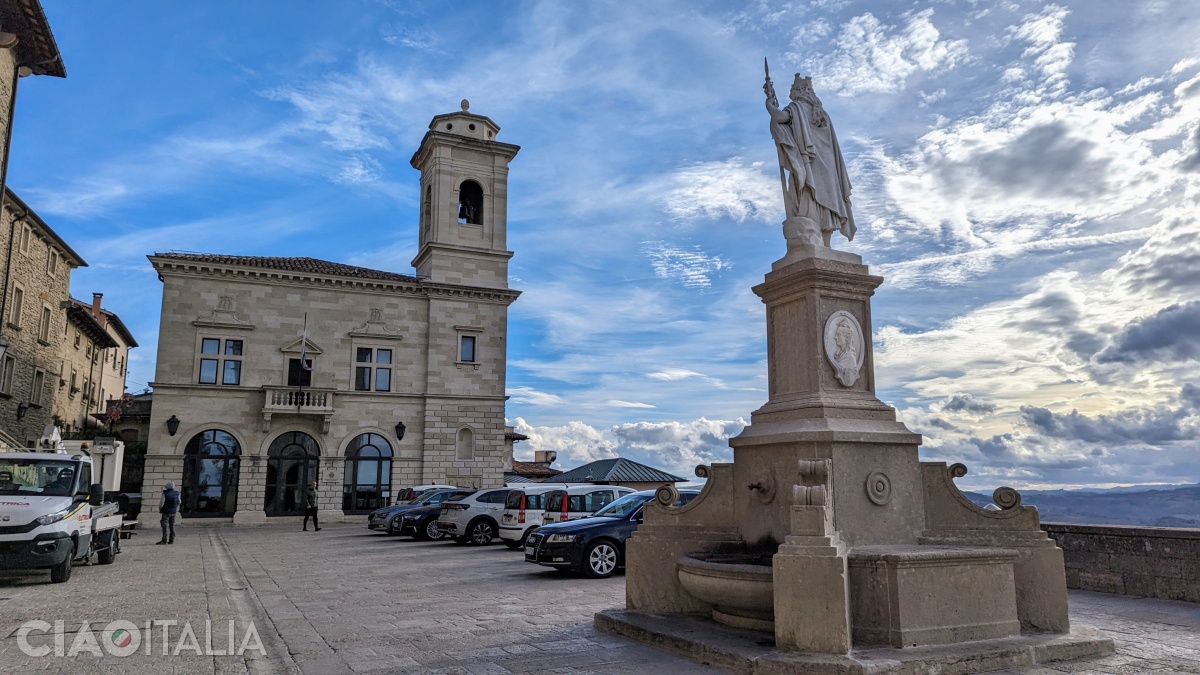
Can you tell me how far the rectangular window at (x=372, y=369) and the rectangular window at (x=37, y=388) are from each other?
1296cm

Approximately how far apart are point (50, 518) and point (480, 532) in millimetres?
10698

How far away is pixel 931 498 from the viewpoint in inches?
292

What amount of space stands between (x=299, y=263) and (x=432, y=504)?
53.7ft

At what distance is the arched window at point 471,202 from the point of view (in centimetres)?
3769

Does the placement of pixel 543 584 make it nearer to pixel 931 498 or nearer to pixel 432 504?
pixel 931 498

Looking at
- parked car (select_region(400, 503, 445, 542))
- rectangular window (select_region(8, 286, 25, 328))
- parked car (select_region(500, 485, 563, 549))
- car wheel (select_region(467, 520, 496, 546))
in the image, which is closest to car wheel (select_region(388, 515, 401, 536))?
parked car (select_region(400, 503, 445, 542))

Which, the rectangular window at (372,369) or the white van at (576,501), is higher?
the rectangular window at (372,369)

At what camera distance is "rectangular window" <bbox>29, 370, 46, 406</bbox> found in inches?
1271

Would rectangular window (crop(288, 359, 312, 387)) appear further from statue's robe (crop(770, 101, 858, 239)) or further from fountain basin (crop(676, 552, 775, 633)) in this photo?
fountain basin (crop(676, 552, 775, 633))

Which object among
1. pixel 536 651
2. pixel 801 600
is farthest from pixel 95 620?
pixel 801 600

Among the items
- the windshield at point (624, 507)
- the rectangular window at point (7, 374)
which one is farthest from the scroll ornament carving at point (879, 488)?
the rectangular window at point (7, 374)

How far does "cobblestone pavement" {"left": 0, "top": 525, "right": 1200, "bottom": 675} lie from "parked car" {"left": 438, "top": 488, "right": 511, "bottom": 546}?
14.0ft

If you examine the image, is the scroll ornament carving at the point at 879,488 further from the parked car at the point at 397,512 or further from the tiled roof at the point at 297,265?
the tiled roof at the point at 297,265

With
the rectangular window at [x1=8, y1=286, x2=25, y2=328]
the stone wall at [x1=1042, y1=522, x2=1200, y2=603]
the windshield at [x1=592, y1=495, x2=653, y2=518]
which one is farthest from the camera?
the rectangular window at [x1=8, y1=286, x2=25, y2=328]
